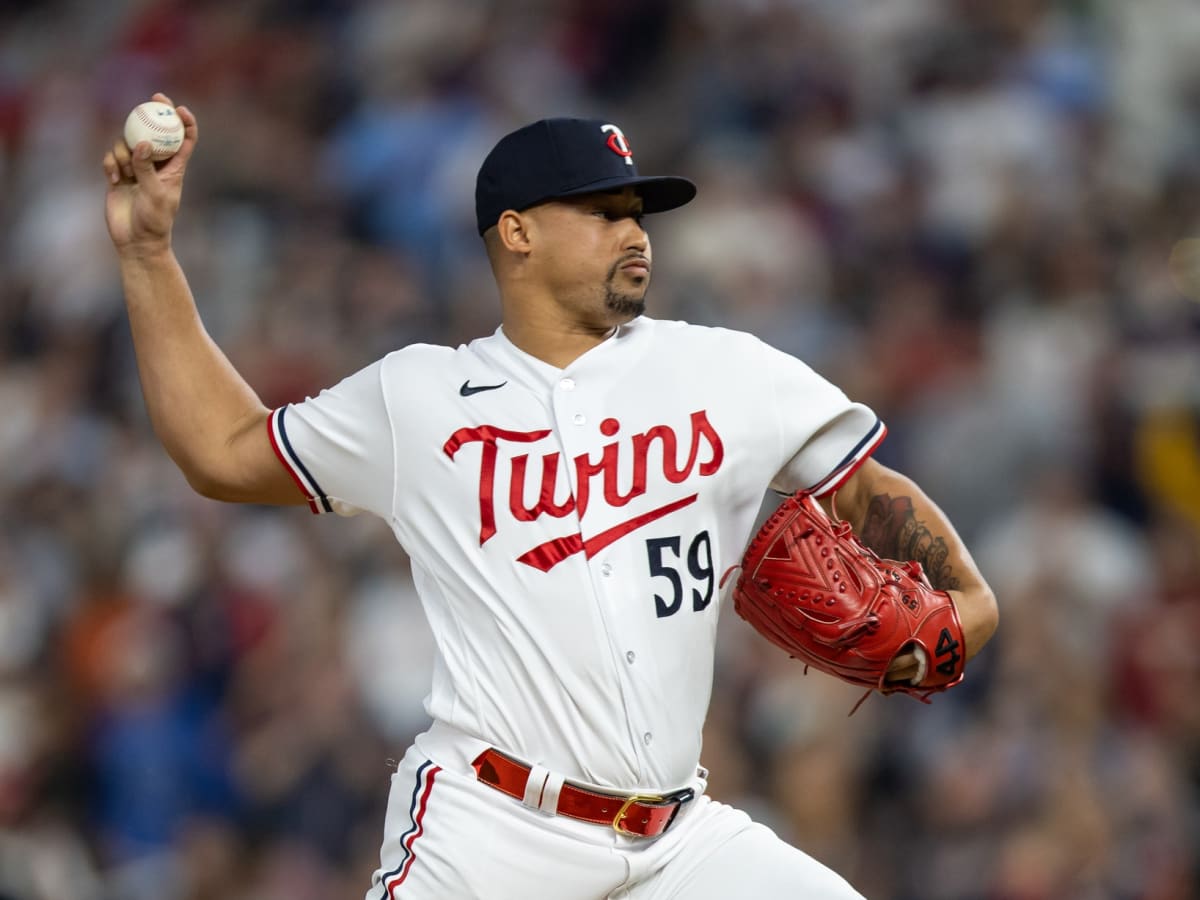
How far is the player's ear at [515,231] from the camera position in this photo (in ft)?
11.7

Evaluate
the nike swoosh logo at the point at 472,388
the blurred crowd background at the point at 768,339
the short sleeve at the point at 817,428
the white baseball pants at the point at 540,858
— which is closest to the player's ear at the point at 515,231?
the nike swoosh logo at the point at 472,388

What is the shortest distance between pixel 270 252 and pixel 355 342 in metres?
1.10

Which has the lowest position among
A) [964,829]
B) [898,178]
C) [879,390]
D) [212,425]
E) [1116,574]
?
[964,829]

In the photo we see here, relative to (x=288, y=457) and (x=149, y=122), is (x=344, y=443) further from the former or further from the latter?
(x=149, y=122)

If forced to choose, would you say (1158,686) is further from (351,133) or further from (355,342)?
(351,133)

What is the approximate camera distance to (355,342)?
329 inches

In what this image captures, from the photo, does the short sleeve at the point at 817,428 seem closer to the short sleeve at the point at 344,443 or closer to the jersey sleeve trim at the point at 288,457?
the short sleeve at the point at 344,443

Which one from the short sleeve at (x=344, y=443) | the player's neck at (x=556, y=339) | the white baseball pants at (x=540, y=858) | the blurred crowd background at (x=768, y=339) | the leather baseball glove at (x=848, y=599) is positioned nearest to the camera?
the white baseball pants at (x=540, y=858)

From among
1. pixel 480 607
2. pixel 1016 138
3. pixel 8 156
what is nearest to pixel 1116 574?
pixel 1016 138

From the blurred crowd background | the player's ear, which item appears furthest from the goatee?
the blurred crowd background

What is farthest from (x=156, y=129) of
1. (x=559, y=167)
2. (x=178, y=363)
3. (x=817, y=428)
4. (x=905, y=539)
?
(x=905, y=539)

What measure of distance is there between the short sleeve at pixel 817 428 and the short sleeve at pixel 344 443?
738 mm

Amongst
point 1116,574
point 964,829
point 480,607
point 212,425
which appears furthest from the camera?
point 1116,574

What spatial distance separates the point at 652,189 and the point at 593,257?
20 cm
